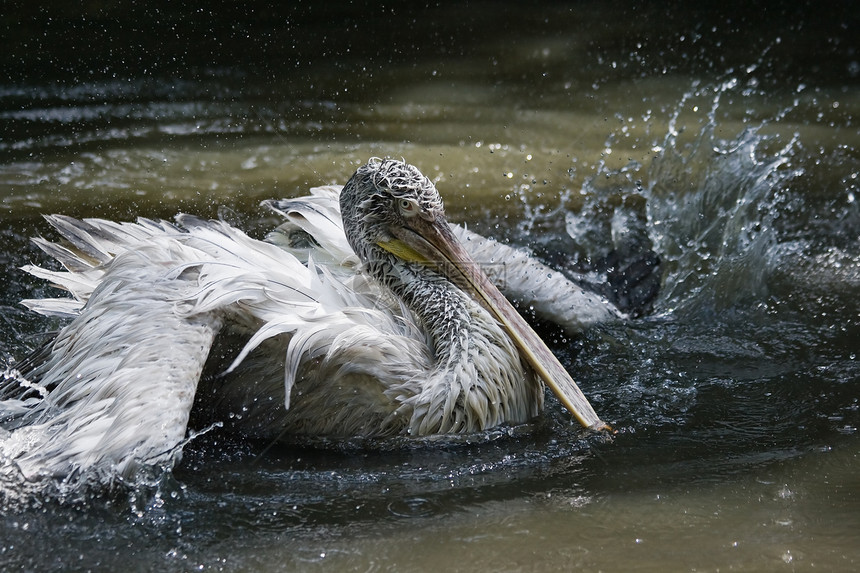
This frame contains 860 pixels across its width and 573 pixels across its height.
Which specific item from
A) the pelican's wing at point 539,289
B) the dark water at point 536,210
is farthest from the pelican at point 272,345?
the pelican's wing at point 539,289

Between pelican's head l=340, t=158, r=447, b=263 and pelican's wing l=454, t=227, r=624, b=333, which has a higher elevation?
pelican's head l=340, t=158, r=447, b=263

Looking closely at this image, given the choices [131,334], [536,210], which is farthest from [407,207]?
[536,210]

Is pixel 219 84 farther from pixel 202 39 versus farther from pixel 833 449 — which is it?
pixel 833 449

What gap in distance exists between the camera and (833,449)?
2490 mm

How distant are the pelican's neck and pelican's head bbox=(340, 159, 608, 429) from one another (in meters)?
0.03

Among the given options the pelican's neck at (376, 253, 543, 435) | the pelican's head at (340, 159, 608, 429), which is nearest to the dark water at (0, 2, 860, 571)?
the pelican's neck at (376, 253, 543, 435)

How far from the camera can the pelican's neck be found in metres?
2.65

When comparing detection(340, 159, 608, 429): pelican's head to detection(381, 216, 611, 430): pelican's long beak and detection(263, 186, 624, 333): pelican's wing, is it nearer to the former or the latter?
detection(381, 216, 611, 430): pelican's long beak

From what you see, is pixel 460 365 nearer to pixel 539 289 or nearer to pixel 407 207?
pixel 407 207

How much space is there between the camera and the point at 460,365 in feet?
8.83

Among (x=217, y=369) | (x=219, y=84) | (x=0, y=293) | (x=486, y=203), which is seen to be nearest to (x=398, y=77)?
(x=219, y=84)

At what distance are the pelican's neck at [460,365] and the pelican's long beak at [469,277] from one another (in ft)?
0.11

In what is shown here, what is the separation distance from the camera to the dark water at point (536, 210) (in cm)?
211

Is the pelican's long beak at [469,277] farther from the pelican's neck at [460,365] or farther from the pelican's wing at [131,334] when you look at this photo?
the pelican's wing at [131,334]
